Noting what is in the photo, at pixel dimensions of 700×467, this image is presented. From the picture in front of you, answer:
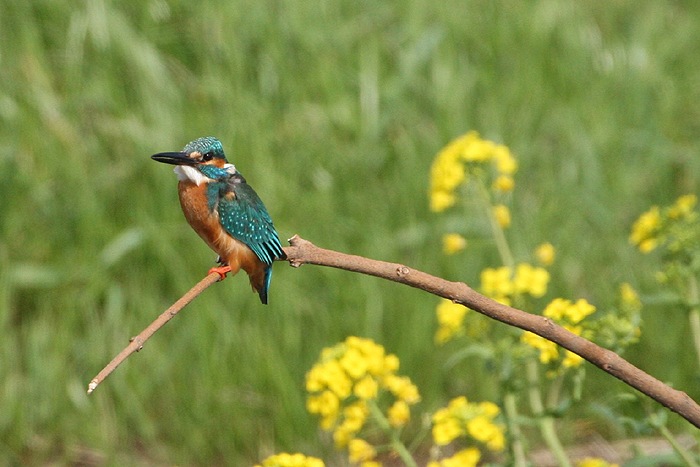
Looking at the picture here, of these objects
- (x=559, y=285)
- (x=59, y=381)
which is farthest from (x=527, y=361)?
(x=59, y=381)

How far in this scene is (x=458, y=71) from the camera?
4.71 m

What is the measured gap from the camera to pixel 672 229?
97.2 inches

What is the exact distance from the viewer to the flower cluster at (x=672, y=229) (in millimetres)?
2414

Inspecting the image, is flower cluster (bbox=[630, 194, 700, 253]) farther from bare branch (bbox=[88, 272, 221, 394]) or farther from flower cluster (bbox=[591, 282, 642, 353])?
bare branch (bbox=[88, 272, 221, 394])

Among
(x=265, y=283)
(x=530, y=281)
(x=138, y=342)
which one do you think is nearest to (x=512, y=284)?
(x=530, y=281)

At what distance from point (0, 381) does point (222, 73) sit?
1469 millimetres

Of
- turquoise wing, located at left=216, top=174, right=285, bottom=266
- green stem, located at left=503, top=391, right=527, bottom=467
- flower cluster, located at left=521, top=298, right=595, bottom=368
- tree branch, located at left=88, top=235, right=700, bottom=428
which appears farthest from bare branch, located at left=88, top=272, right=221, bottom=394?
green stem, located at left=503, top=391, right=527, bottom=467

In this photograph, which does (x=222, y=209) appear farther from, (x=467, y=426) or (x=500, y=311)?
(x=500, y=311)

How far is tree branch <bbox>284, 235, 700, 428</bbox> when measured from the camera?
67.2 inches

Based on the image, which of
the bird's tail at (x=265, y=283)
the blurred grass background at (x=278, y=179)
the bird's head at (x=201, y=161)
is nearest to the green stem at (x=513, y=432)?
the bird's tail at (x=265, y=283)

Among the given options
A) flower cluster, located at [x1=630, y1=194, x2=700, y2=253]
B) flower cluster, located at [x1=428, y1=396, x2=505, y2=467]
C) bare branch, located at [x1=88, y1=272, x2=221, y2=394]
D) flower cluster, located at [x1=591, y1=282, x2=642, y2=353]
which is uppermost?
flower cluster, located at [x1=630, y1=194, x2=700, y2=253]

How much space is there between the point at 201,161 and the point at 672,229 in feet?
3.38

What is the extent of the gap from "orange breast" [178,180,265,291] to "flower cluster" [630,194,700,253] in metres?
0.87

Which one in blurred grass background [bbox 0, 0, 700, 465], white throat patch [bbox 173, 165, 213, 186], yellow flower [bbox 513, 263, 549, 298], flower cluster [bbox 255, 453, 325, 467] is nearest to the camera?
flower cluster [bbox 255, 453, 325, 467]
